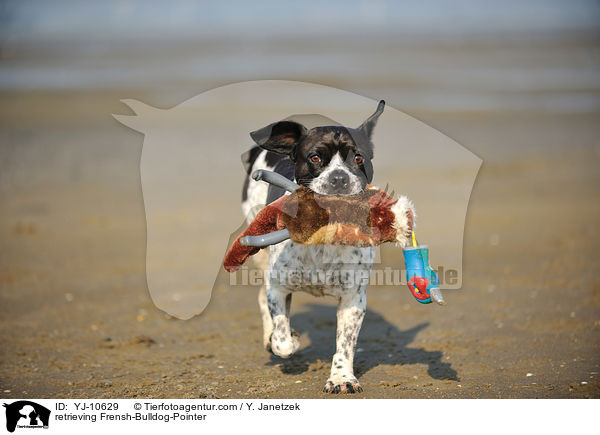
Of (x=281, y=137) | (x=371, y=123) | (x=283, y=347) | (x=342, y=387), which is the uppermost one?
(x=371, y=123)

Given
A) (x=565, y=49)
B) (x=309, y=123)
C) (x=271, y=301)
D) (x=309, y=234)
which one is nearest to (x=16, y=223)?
(x=309, y=123)

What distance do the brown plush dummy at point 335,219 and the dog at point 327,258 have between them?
0.34m

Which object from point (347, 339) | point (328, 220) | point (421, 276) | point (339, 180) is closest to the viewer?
point (421, 276)

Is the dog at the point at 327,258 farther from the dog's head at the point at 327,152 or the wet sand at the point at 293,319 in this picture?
the wet sand at the point at 293,319

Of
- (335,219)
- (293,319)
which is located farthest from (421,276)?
(293,319)

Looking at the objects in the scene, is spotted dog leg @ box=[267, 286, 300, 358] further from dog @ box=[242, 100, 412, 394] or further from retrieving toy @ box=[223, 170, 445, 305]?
retrieving toy @ box=[223, 170, 445, 305]

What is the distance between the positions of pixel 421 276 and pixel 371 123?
58.2 inches

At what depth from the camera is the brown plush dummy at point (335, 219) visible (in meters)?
4.73

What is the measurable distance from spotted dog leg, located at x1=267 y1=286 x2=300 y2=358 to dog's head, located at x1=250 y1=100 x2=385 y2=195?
2.83ft

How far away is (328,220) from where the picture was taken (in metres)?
4.76

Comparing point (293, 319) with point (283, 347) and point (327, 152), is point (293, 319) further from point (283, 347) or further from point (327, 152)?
point (327, 152)
